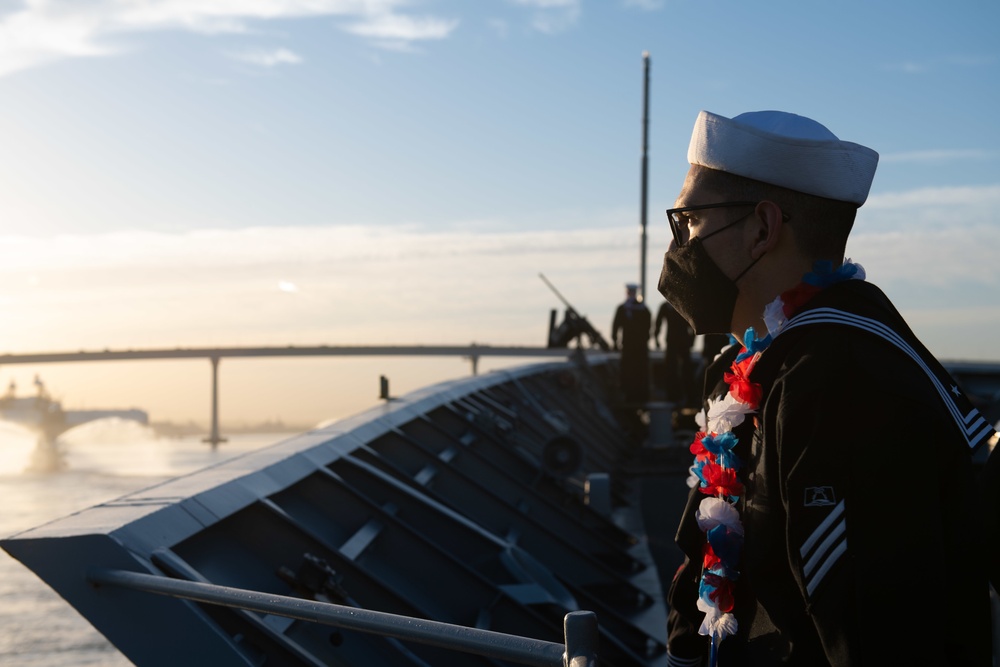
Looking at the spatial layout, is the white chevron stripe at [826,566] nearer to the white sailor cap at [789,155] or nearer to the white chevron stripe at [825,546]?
the white chevron stripe at [825,546]

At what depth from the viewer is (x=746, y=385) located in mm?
1556

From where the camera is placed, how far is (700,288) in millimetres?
1661

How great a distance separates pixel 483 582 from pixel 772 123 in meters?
2.93

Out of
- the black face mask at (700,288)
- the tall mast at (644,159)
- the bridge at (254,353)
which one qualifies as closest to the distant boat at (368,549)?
the black face mask at (700,288)

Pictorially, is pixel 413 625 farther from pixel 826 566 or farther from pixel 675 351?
pixel 675 351

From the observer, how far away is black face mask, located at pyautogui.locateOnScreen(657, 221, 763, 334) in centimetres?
165

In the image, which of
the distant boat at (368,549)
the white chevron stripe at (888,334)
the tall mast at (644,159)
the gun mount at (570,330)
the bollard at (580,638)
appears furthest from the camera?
the tall mast at (644,159)

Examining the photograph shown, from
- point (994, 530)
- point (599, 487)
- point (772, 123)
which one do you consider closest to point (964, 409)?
point (994, 530)

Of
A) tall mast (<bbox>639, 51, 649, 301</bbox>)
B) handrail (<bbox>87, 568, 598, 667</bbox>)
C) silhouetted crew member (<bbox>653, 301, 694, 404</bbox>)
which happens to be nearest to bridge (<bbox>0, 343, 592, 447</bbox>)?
tall mast (<bbox>639, 51, 649, 301</bbox>)

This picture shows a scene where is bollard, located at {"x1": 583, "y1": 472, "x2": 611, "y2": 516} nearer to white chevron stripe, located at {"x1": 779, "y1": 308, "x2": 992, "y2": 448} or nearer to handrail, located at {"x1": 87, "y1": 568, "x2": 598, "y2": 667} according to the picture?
handrail, located at {"x1": 87, "y1": 568, "x2": 598, "y2": 667}

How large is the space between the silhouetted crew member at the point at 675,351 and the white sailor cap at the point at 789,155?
474 inches

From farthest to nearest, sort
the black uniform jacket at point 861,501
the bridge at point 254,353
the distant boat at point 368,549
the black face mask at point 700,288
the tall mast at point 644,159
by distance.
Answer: the bridge at point 254,353
the tall mast at point 644,159
the distant boat at point 368,549
the black face mask at point 700,288
the black uniform jacket at point 861,501

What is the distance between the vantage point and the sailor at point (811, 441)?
1.24 m

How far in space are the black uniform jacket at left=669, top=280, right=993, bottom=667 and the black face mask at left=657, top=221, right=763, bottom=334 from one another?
0.19 m
